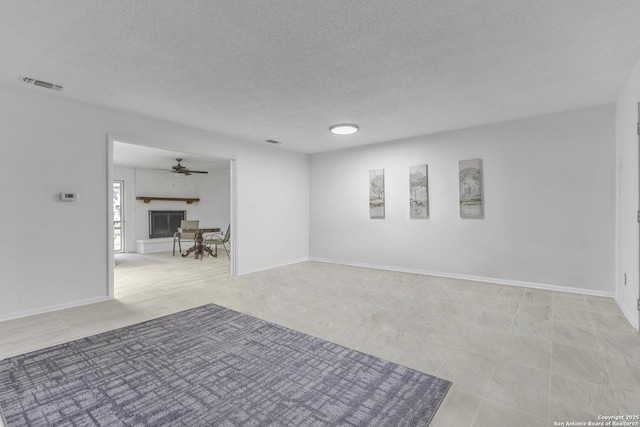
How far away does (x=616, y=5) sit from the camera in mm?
1892

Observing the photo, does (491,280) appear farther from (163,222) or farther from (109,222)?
(163,222)

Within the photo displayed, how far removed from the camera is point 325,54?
2471 millimetres

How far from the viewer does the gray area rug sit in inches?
63.6

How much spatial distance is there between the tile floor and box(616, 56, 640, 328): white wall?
269 mm

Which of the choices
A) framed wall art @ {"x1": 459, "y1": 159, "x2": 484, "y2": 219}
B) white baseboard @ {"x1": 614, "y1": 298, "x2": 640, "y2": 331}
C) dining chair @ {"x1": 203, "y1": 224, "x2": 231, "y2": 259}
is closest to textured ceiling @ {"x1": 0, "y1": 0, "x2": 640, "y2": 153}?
framed wall art @ {"x1": 459, "y1": 159, "x2": 484, "y2": 219}

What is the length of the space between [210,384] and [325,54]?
8.64ft

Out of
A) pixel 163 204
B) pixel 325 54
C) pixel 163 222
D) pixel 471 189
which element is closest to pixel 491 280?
pixel 471 189

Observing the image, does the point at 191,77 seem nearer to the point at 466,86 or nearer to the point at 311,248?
the point at 466,86

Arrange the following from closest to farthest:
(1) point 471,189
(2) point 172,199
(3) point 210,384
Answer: (3) point 210,384, (1) point 471,189, (2) point 172,199

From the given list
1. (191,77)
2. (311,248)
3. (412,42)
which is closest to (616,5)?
(412,42)

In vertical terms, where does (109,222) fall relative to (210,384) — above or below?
above

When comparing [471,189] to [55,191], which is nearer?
[55,191]

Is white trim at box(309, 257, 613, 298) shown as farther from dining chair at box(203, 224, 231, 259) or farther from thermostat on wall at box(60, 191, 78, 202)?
thermostat on wall at box(60, 191, 78, 202)

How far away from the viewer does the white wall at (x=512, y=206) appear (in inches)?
150
